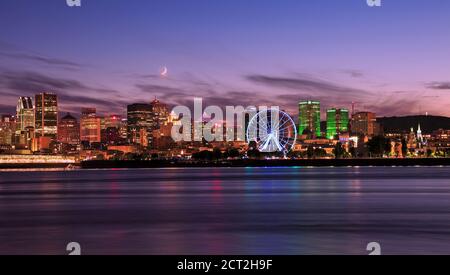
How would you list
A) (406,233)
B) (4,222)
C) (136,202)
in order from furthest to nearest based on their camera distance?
1. (136,202)
2. (4,222)
3. (406,233)

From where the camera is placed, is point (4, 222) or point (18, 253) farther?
point (4, 222)

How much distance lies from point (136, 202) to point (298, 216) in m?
15.2

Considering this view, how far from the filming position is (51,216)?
38.5 meters

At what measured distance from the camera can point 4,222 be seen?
3494 cm

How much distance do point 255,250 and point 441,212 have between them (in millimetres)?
18672

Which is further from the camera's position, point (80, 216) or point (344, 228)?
point (80, 216)
